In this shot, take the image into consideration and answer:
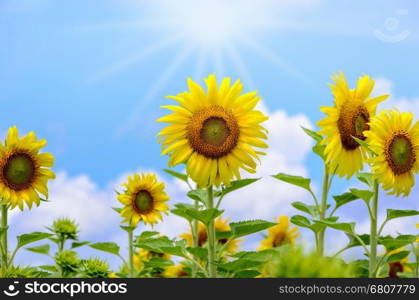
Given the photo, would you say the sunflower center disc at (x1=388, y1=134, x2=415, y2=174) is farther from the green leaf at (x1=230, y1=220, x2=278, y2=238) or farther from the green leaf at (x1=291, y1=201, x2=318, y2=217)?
the green leaf at (x1=230, y1=220, x2=278, y2=238)

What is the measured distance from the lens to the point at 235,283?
2066mm

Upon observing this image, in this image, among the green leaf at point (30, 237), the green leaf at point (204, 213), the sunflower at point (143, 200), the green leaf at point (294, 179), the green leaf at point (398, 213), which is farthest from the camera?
the sunflower at point (143, 200)

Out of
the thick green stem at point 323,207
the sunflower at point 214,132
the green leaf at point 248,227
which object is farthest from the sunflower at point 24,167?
the thick green stem at point 323,207

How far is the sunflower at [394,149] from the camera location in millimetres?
4031

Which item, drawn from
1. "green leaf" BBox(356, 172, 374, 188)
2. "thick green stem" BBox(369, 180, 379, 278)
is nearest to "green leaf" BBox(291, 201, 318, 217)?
"green leaf" BBox(356, 172, 374, 188)

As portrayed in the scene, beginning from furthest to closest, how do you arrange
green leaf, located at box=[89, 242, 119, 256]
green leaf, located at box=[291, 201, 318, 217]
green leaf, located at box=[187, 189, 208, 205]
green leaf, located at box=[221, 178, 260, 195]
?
green leaf, located at box=[89, 242, 119, 256] → green leaf, located at box=[291, 201, 318, 217] → green leaf, located at box=[187, 189, 208, 205] → green leaf, located at box=[221, 178, 260, 195]

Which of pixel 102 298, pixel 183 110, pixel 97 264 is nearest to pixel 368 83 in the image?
pixel 183 110

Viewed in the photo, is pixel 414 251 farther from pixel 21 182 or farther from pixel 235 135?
pixel 21 182

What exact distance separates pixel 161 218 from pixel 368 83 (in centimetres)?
284

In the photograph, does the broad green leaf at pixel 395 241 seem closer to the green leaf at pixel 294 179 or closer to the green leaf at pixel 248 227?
the green leaf at pixel 294 179

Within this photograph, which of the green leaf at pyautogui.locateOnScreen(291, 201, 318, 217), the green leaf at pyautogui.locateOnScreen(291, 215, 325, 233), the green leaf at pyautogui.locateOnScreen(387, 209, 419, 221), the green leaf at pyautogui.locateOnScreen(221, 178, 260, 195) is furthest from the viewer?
the green leaf at pyautogui.locateOnScreen(291, 201, 318, 217)

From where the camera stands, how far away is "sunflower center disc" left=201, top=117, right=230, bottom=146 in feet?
12.9

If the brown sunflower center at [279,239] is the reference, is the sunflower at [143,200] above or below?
above

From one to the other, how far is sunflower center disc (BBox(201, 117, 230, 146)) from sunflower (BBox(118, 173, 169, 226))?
2.40m
